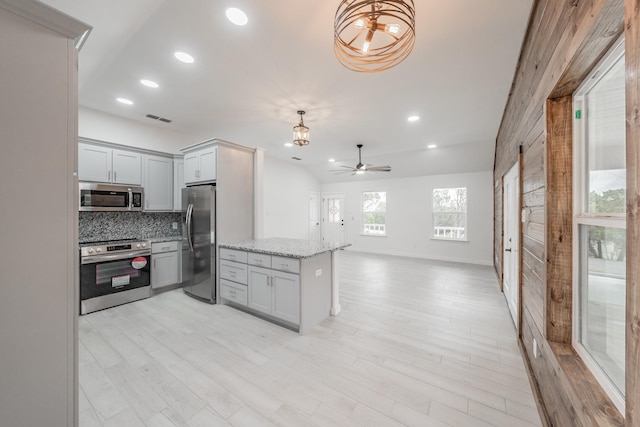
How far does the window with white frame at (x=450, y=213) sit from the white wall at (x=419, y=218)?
135 mm

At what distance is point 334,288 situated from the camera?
10.5ft

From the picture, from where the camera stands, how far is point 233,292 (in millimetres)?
3363

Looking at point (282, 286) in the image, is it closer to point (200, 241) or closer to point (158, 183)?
point (200, 241)

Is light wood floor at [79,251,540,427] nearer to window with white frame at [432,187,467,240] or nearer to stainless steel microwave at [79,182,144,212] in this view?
stainless steel microwave at [79,182,144,212]

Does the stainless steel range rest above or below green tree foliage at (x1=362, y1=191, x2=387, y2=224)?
below

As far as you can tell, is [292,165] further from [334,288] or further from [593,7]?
[593,7]

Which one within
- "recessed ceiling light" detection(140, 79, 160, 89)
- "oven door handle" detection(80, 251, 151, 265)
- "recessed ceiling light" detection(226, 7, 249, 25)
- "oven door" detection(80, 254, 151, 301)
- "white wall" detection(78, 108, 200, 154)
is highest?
"recessed ceiling light" detection(140, 79, 160, 89)

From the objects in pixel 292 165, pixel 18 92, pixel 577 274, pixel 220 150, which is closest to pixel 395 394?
pixel 577 274

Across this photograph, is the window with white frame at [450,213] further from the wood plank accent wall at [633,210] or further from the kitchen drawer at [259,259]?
the wood plank accent wall at [633,210]

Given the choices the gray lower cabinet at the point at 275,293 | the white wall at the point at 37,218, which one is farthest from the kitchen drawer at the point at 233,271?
the white wall at the point at 37,218

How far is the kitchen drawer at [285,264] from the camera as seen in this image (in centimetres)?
271

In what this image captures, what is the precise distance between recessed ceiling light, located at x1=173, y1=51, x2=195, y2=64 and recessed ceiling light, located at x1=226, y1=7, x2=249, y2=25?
741 mm

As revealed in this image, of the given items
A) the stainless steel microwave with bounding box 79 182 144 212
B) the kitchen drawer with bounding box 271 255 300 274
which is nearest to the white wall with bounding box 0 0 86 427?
the kitchen drawer with bounding box 271 255 300 274

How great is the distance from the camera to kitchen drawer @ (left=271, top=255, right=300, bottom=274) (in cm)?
271
